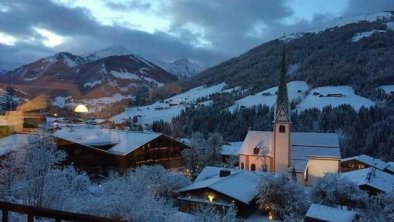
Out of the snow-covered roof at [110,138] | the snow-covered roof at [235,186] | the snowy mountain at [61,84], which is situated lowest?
the snow-covered roof at [235,186]

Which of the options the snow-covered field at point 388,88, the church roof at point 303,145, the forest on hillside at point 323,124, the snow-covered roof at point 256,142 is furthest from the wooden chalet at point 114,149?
the snow-covered field at point 388,88

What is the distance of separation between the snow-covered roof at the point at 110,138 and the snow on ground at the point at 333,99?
78.7 metres

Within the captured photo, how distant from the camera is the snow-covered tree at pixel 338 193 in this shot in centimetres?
3198

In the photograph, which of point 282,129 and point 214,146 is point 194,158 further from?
point 282,129

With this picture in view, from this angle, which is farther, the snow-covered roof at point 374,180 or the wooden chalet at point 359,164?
the wooden chalet at point 359,164

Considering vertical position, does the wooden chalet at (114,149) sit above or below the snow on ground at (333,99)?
below

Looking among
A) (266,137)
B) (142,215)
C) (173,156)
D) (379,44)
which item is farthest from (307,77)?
(142,215)

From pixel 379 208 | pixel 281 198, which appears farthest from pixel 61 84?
pixel 379 208

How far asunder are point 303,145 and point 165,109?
319 ft

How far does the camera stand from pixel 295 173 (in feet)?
168

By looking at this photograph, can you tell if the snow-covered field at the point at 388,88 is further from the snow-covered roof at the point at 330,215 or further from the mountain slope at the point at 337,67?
the snow-covered roof at the point at 330,215

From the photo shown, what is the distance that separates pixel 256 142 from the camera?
54688 millimetres

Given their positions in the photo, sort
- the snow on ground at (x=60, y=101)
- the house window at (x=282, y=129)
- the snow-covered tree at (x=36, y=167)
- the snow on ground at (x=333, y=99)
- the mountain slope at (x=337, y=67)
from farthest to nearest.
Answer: the mountain slope at (x=337, y=67), the snow on ground at (x=333, y=99), the house window at (x=282, y=129), the snow on ground at (x=60, y=101), the snow-covered tree at (x=36, y=167)

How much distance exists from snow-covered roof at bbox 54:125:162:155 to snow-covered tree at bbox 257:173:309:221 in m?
15.6
